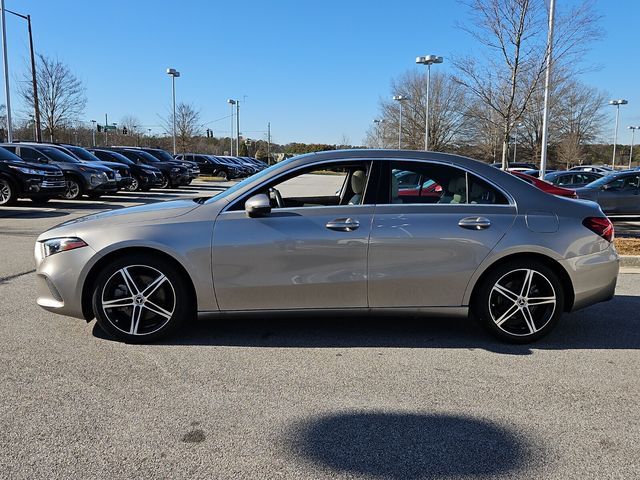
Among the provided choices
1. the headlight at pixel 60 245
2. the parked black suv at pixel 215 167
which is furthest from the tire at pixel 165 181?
the headlight at pixel 60 245

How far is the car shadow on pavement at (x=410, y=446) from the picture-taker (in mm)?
2650

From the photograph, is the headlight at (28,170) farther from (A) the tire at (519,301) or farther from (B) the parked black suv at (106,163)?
(A) the tire at (519,301)

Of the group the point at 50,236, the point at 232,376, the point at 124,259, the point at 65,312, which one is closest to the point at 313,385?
the point at 232,376

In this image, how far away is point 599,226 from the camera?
177 inches

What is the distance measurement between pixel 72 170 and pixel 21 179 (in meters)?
2.27

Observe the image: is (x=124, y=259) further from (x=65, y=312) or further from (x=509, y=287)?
(x=509, y=287)

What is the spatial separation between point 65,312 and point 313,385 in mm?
2111

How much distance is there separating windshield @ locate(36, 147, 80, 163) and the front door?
14.4 m

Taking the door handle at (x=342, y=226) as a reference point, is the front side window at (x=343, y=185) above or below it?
above

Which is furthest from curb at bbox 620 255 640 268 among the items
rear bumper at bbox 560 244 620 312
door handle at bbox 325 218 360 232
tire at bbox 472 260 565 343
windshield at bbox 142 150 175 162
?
windshield at bbox 142 150 175 162

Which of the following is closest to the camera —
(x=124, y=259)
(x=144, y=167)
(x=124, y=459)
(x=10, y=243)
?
(x=124, y=459)

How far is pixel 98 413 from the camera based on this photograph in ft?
10.4

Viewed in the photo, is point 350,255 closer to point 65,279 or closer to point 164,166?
point 65,279

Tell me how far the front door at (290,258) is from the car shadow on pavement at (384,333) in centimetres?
18
